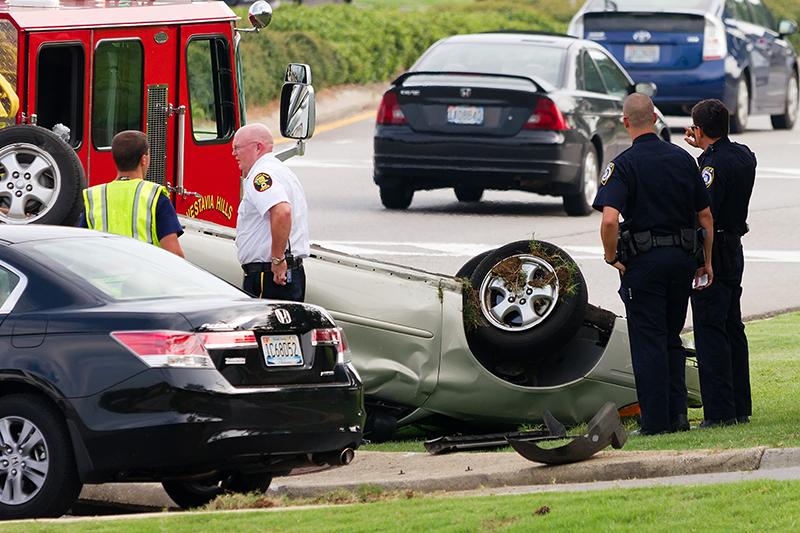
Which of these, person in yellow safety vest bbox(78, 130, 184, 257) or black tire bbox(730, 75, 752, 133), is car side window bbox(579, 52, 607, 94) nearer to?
black tire bbox(730, 75, 752, 133)

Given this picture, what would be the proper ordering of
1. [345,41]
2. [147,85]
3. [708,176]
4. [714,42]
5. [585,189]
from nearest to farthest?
[708,176], [147,85], [585,189], [714,42], [345,41]

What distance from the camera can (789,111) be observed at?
2886 centimetres

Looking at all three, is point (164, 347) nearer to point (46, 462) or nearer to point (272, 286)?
point (46, 462)

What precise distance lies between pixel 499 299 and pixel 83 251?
2.48m

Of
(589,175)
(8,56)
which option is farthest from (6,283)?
(589,175)

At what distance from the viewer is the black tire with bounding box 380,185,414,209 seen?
62.2 feet

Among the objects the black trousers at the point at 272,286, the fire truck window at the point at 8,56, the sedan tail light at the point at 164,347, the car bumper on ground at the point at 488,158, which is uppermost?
the fire truck window at the point at 8,56

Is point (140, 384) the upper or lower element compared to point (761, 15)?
upper

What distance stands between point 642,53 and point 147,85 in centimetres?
1430

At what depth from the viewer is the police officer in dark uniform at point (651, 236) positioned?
920 centimetres

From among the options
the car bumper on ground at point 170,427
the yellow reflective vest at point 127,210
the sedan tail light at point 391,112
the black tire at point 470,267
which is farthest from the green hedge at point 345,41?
the car bumper on ground at point 170,427

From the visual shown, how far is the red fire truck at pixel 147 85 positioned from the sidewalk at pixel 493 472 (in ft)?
9.20

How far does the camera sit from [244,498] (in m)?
7.86

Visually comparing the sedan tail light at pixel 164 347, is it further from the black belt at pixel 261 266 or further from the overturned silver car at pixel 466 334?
the overturned silver car at pixel 466 334
